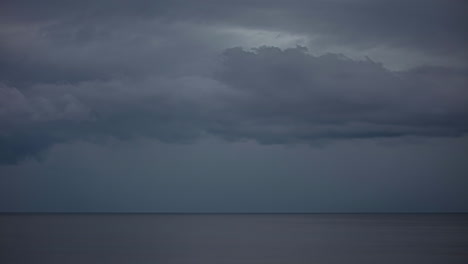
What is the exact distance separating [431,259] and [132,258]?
25332mm

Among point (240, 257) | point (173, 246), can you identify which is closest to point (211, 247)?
point (173, 246)

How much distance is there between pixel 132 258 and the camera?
50125 millimetres

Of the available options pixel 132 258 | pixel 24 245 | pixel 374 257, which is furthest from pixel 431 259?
pixel 24 245

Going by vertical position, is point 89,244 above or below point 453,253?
above

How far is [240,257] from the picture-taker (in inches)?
2051

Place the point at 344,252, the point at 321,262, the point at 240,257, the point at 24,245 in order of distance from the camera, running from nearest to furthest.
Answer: the point at 321,262 → the point at 240,257 → the point at 344,252 → the point at 24,245

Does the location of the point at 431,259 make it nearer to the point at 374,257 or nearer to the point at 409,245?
the point at 374,257

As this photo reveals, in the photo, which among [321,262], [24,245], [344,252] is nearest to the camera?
[321,262]

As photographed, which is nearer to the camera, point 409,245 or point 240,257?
point 240,257

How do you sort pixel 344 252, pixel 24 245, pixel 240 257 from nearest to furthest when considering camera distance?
pixel 240 257
pixel 344 252
pixel 24 245

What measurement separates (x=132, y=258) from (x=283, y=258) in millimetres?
12849

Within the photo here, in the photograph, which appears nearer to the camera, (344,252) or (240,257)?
(240,257)

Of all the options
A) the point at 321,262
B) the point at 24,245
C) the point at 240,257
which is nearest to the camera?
the point at 321,262

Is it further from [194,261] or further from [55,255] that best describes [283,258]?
[55,255]
